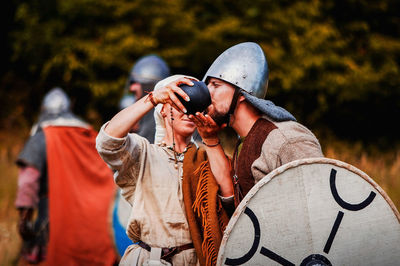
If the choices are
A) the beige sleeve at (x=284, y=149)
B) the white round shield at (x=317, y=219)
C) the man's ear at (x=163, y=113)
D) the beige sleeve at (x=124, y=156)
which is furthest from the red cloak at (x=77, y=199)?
the white round shield at (x=317, y=219)

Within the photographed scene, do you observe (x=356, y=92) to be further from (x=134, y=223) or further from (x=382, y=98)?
(x=134, y=223)

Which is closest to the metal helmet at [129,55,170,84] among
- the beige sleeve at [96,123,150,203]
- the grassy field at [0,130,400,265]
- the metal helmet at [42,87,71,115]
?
the metal helmet at [42,87,71,115]

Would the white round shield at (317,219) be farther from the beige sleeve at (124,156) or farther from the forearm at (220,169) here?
the beige sleeve at (124,156)

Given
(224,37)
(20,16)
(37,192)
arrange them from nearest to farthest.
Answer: (37,192)
(224,37)
(20,16)

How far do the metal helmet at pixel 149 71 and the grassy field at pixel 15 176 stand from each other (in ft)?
7.87

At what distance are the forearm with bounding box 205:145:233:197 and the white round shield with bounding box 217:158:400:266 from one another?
1.64 feet

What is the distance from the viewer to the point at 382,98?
36.2 feet

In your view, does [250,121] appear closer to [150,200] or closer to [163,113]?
[163,113]

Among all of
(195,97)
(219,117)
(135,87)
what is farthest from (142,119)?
(195,97)

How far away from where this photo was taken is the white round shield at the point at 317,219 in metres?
2.14

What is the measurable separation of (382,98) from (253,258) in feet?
32.1

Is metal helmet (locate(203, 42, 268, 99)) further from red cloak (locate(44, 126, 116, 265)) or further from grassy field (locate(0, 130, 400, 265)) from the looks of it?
red cloak (locate(44, 126, 116, 265))

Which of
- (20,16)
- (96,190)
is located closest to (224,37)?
(20,16)

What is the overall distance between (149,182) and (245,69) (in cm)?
80
